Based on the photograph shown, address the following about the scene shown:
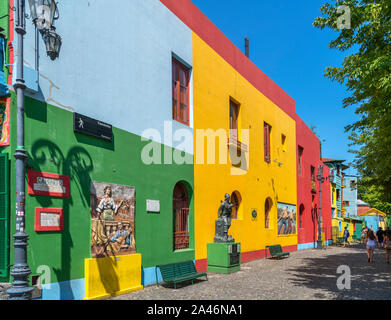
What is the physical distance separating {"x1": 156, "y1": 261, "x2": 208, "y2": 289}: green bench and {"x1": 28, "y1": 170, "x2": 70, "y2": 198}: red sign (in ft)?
12.3

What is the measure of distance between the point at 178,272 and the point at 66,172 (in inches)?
188

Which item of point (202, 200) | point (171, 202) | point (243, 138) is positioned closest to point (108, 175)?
point (171, 202)

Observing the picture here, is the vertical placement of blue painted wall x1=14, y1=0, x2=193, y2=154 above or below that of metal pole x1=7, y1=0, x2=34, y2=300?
above

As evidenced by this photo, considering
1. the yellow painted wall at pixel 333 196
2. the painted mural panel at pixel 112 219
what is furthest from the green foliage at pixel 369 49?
the yellow painted wall at pixel 333 196

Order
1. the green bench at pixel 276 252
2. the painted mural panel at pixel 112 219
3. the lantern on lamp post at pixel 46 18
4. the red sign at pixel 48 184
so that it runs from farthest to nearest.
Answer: the green bench at pixel 276 252 → the painted mural panel at pixel 112 219 → the red sign at pixel 48 184 → the lantern on lamp post at pixel 46 18

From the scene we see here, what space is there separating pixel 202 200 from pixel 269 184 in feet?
27.0

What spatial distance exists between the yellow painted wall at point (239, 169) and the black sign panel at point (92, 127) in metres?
4.81

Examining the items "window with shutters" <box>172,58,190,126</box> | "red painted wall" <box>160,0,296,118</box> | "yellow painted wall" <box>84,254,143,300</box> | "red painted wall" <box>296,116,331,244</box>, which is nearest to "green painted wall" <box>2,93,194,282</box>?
"yellow painted wall" <box>84,254,143,300</box>

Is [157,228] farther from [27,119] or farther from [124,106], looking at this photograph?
[27,119]

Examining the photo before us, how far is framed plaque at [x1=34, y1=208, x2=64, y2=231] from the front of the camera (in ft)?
24.2

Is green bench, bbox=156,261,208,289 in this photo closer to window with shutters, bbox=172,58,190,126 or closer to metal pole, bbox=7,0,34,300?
window with shutters, bbox=172,58,190,126

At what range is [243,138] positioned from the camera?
58.7 ft

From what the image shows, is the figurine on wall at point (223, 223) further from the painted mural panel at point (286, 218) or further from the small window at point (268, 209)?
the painted mural panel at point (286, 218)

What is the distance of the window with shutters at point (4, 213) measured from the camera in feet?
22.7
